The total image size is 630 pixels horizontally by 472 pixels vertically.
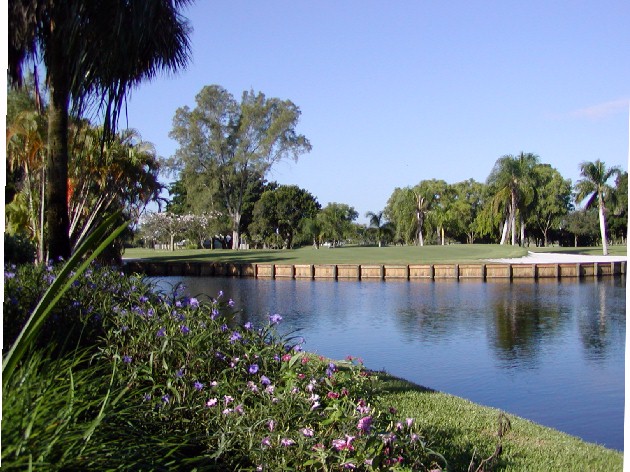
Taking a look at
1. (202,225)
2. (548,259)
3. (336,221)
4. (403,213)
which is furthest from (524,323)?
(403,213)

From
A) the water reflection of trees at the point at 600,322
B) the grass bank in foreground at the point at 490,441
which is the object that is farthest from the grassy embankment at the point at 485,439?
the water reflection of trees at the point at 600,322

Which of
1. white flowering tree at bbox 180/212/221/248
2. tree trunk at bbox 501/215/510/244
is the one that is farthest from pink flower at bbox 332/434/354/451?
tree trunk at bbox 501/215/510/244

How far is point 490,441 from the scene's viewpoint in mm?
3764

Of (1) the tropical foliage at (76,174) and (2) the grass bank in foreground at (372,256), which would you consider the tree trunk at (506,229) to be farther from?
(1) the tropical foliage at (76,174)

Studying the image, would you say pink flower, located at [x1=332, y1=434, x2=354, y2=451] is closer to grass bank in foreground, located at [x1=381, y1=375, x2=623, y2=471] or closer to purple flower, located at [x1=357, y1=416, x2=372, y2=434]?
purple flower, located at [x1=357, y1=416, x2=372, y2=434]

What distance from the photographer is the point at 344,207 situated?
44.8 m

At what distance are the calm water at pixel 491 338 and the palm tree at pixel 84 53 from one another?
4.53 ft

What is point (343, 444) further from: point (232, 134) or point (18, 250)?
point (232, 134)

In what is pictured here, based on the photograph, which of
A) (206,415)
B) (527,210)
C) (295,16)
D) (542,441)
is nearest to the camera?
(206,415)

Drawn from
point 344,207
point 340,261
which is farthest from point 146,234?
point 340,261

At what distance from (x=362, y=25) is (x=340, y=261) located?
28346 millimetres

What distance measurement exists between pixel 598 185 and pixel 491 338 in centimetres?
710

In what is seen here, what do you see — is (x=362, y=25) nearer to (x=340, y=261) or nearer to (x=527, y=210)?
(x=340, y=261)

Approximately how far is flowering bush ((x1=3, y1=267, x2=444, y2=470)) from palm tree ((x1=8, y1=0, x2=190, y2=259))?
160 centimetres
